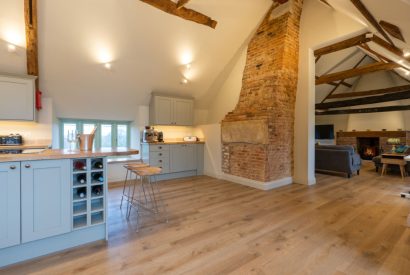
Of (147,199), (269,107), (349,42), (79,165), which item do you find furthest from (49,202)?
(349,42)

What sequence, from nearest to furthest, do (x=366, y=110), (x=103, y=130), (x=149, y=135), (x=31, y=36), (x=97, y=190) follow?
(x=97, y=190)
(x=31, y=36)
(x=149, y=135)
(x=103, y=130)
(x=366, y=110)

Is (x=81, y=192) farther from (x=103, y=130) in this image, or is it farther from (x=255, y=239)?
(x=103, y=130)

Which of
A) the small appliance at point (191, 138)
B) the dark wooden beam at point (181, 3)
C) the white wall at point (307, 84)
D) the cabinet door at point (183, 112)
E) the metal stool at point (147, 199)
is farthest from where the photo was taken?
the small appliance at point (191, 138)

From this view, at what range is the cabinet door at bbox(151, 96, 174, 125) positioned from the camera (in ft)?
17.4

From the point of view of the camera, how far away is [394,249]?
6.98ft

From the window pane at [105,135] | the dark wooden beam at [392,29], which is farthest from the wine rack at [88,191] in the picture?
the dark wooden beam at [392,29]

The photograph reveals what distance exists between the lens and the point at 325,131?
1019 centimetres

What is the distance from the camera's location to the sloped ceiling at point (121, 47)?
11.1ft

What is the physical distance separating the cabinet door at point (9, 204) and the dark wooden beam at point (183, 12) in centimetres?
319

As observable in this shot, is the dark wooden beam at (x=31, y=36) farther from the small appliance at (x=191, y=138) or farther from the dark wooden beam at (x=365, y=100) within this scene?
the dark wooden beam at (x=365, y=100)

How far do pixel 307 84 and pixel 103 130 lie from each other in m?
4.92

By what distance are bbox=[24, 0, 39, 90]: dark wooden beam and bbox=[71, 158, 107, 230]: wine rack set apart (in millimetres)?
2579

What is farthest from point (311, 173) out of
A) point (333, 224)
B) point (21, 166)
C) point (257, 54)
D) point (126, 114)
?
point (21, 166)

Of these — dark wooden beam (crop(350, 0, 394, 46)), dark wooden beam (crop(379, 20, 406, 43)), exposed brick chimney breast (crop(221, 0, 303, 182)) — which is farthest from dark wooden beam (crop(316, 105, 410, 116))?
dark wooden beam (crop(350, 0, 394, 46))
